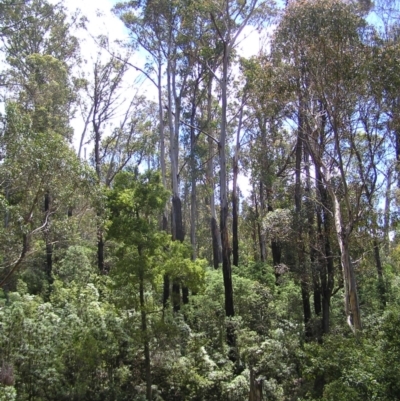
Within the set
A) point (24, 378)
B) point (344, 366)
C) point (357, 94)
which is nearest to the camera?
point (344, 366)

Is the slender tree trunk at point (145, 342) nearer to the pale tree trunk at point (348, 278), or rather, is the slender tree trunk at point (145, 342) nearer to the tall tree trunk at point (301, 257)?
the pale tree trunk at point (348, 278)

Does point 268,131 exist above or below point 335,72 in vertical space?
above

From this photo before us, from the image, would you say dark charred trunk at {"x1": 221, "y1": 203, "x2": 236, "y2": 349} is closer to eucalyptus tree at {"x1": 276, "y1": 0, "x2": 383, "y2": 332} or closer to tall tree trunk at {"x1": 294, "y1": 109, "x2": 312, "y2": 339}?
tall tree trunk at {"x1": 294, "y1": 109, "x2": 312, "y2": 339}

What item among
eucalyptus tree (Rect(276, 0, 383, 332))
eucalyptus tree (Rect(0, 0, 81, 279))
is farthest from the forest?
eucalyptus tree (Rect(0, 0, 81, 279))

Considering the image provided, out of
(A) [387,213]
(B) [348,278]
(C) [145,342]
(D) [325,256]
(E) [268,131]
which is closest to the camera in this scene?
(C) [145,342]

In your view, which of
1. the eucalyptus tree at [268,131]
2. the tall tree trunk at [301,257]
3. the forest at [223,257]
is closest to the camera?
the forest at [223,257]

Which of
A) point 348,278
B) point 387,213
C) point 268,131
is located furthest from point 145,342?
point 268,131

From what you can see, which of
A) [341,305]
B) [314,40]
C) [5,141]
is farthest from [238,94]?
[5,141]

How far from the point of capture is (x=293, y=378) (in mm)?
11117

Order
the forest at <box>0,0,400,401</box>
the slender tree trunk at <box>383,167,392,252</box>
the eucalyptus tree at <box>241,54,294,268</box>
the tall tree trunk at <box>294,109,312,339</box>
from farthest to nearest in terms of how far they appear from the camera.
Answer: the slender tree trunk at <box>383,167,392,252</box> → the tall tree trunk at <box>294,109,312,339</box> → the eucalyptus tree at <box>241,54,294,268</box> → the forest at <box>0,0,400,401</box>

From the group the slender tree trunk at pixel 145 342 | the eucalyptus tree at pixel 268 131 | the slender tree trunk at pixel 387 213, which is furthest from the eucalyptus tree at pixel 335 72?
the slender tree trunk at pixel 145 342

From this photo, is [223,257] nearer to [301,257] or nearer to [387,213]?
[301,257]

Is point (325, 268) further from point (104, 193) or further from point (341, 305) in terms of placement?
point (104, 193)

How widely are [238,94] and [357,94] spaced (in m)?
8.45
